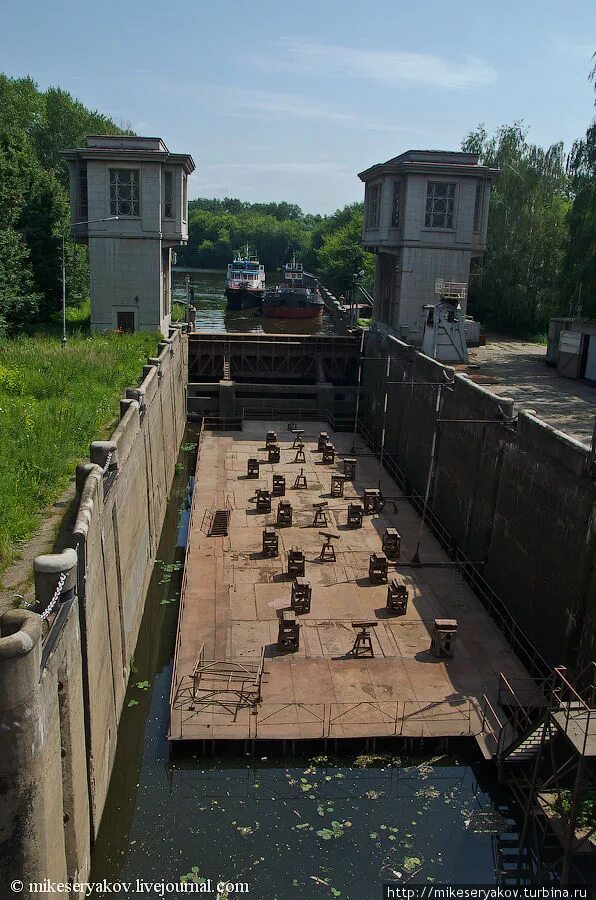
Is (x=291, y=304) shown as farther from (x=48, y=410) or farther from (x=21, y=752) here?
(x=21, y=752)

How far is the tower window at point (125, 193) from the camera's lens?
3578 cm

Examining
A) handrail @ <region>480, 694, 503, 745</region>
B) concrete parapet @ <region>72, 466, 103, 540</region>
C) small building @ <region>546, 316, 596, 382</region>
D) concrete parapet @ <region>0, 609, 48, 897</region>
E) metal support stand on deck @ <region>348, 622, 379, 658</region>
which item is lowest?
handrail @ <region>480, 694, 503, 745</region>

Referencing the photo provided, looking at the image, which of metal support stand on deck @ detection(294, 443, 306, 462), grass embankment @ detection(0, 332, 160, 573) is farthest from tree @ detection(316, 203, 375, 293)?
grass embankment @ detection(0, 332, 160, 573)

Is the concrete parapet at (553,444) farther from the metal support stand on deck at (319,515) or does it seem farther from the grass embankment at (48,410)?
the grass embankment at (48,410)

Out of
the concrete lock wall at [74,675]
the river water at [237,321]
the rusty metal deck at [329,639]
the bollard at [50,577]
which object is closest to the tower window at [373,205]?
the rusty metal deck at [329,639]

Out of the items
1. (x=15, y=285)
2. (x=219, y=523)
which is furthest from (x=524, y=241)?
(x=219, y=523)

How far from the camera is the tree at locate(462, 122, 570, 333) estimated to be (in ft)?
155

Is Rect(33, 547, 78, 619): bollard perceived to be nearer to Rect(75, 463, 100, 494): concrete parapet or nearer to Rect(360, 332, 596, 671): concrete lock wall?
Rect(75, 463, 100, 494): concrete parapet

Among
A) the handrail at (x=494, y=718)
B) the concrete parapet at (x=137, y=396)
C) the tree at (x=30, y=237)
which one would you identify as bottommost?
the handrail at (x=494, y=718)

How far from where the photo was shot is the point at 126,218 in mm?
35688

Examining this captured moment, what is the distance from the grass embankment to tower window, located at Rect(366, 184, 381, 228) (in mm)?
13403

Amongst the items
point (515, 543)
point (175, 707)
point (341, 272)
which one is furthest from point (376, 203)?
point (341, 272)

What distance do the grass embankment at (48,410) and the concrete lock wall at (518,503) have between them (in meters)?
9.13

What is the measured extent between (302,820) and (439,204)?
3025cm
